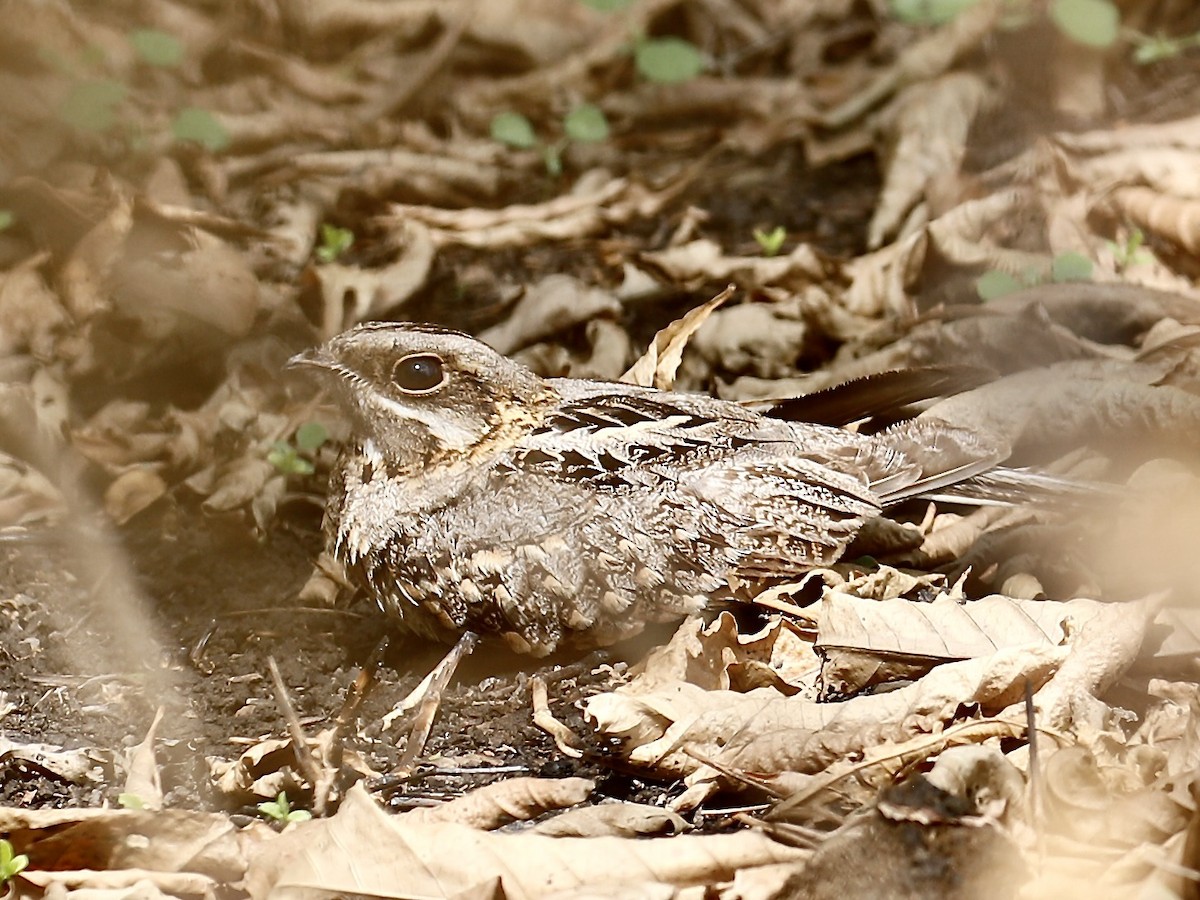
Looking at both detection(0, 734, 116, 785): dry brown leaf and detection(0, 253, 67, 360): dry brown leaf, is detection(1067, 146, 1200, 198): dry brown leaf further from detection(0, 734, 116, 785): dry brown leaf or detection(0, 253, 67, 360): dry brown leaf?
detection(0, 734, 116, 785): dry brown leaf

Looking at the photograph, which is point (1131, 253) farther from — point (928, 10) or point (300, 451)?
point (300, 451)

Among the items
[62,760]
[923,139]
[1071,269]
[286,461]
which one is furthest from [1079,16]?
[62,760]

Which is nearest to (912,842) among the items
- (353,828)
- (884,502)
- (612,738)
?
(612,738)

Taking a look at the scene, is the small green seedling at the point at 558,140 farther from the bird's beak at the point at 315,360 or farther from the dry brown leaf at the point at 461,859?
the dry brown leaf at the point at 461,859

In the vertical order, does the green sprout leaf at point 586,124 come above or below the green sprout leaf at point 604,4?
below

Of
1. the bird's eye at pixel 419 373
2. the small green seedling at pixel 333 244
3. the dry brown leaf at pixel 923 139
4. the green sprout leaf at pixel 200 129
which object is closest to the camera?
the bird's eye at pixel 419 373

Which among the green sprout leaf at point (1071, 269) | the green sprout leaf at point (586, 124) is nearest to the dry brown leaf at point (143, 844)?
the green sprout leaf at point (1071, 269)
